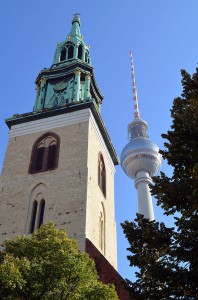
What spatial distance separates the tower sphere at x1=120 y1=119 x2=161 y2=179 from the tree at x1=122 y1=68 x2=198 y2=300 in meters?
54.9

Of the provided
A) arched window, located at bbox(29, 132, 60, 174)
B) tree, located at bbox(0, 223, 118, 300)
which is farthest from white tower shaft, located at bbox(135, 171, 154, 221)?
tree, located at bbox(0, 223, 118, 300)

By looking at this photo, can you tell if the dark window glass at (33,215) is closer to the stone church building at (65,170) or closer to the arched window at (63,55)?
the stone church building at (65,170)

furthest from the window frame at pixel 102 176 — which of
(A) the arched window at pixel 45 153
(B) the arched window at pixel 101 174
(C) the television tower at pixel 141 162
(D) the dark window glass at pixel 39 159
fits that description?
(C) the television tower at pixel 141 162

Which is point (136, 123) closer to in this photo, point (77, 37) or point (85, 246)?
point (77, 37)

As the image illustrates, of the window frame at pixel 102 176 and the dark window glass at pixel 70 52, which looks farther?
the dark window glass at pixel 70 52

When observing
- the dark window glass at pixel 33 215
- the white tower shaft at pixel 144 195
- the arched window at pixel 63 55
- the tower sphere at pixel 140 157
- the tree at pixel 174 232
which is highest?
the tower sphere at pixel 140 157

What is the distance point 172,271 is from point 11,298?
5.53 metres

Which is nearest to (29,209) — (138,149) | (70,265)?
(70,265)

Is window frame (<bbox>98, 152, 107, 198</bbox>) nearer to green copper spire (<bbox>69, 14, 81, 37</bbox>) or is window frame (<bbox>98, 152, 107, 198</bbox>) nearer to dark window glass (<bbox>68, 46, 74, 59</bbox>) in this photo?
dark window glass (<bbox>68, 46, 74, 59</bbox>)

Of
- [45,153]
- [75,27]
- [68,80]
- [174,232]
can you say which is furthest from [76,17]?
[174,232]

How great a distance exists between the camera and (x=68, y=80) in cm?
3334

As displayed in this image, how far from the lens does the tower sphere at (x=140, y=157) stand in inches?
2522

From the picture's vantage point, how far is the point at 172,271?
7.75 metres

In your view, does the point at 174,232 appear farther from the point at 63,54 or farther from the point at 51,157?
the point at 63,54
